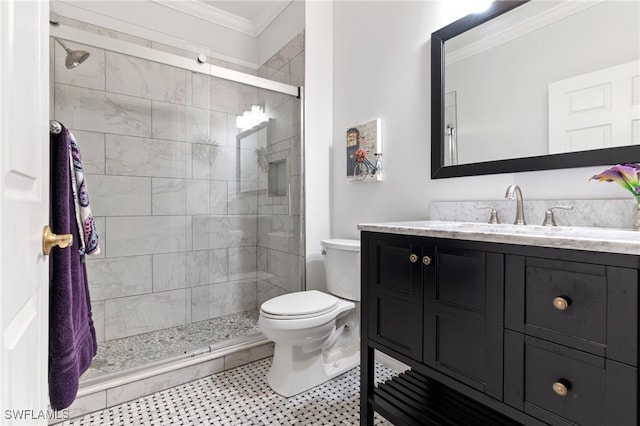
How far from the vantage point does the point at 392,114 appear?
1854 millimetres

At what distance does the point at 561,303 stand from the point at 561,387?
0.68ft

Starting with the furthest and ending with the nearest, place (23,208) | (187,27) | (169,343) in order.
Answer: (187,27) < (169,343) < (23,208)

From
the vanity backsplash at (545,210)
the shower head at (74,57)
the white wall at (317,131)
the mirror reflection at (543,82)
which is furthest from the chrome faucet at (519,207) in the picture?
the shower head at (74,57)

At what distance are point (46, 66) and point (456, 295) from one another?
1.27m

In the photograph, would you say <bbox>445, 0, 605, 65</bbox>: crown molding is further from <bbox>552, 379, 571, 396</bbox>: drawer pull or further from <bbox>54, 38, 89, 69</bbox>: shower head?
<bbox>54, 38, 89, 69</bbox>: shower head

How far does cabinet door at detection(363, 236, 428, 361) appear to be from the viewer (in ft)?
3.67

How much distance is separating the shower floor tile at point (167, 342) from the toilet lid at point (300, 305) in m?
0.56

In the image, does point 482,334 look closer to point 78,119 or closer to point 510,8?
point 510,8

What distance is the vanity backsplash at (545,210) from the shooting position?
3.45 ft

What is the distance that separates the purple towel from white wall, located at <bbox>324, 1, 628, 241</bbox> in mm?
1488

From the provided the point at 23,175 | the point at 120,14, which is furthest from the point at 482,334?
the point at 120,14

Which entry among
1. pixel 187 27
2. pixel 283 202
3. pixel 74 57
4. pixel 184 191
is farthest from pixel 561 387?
pixel 187 27

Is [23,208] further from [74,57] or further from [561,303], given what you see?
[74,57]

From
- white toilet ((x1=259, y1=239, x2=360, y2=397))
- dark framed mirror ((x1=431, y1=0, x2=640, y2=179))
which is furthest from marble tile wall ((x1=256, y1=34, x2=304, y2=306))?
dark framed mirror ((x1=431, y1=0, x2=640, y2=179))
